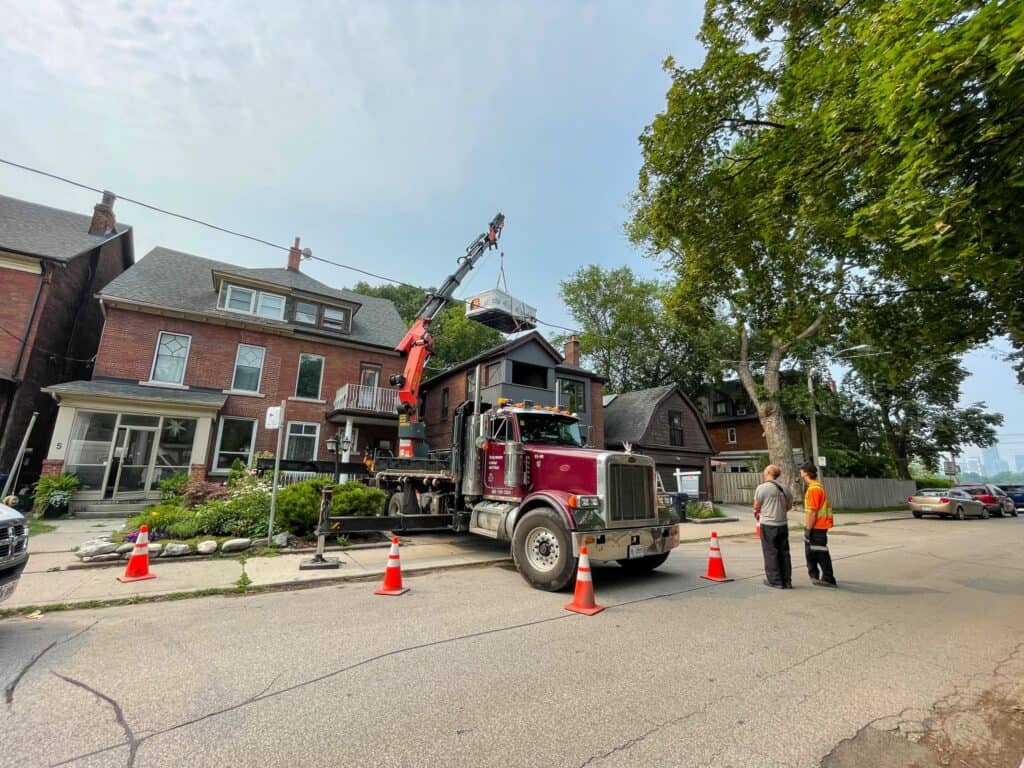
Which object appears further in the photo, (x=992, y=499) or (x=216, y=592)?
(x=992, y=499)

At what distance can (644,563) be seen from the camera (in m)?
7.50

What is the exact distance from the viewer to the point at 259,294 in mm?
19219

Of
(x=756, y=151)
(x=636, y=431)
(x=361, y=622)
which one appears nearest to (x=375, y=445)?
(x=636, y=431)

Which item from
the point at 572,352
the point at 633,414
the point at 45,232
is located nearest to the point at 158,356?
the point at 45,232

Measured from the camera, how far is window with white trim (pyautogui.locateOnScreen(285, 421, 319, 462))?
60.7 feet

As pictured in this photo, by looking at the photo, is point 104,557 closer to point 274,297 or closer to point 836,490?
point 274,297

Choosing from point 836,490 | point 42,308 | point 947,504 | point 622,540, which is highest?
point 42,308

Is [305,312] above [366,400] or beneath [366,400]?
above

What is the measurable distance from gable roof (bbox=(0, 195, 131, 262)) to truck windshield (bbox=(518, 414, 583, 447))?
60.6 feet

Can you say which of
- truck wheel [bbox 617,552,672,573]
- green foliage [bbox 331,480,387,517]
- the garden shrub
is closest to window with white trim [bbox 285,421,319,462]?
the garden shrub

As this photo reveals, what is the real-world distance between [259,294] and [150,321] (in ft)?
12.8

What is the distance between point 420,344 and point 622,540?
38.9ft

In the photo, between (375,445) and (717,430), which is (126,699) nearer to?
(375,445)

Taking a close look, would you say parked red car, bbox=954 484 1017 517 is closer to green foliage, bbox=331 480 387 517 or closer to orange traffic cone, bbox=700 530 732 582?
orange traffic cone, bbox=700 530 732 582
